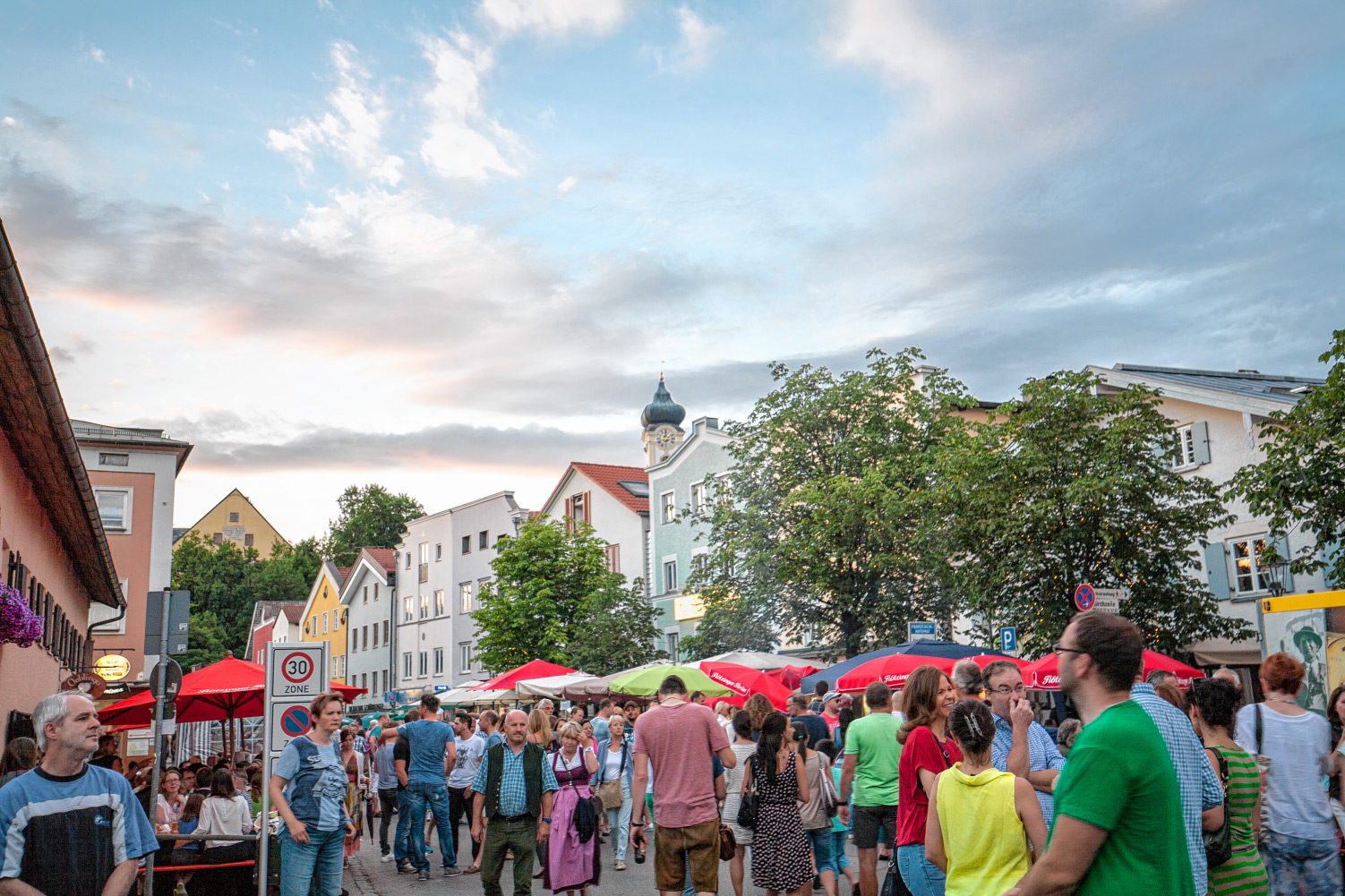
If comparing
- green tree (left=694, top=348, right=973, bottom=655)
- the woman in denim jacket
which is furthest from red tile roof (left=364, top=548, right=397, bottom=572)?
the woman in denim jacket

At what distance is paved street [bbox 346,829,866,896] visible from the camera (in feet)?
43.0

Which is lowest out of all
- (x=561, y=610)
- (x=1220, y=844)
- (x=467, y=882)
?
(x=467, y=882)

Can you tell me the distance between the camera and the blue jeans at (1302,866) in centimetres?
689

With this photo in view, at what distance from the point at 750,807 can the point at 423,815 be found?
697cm

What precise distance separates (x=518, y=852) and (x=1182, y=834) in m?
7.54

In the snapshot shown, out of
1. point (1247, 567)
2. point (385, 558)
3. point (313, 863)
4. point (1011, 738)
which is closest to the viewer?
point (1011, 738)

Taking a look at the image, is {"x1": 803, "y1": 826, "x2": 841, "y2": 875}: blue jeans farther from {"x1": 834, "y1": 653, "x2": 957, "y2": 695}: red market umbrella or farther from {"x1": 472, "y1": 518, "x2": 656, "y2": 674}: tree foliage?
{"x1": 472, "y1": 518, "x2": 656, "y2": 674}: tree foliage

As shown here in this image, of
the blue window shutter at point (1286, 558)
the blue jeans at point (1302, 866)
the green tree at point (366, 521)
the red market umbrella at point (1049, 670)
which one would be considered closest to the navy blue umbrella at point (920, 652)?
the red market umbrella at point (1049, 670)

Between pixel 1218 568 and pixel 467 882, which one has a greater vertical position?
pixel 1218 568

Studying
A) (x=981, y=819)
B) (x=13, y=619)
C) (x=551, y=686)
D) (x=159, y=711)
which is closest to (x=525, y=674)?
(x=551, y=686)

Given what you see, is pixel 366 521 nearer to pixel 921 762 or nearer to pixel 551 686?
pixel 551 686

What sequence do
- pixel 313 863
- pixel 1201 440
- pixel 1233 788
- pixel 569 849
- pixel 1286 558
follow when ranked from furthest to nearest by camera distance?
pixel 1201 440 < pixel 1286 558 < pixel 569 849 < pixel 313 863 < pixel 1233 788

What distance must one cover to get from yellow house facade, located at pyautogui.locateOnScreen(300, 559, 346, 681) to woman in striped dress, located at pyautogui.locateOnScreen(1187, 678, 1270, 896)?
7548cm

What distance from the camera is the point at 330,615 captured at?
81.1m
